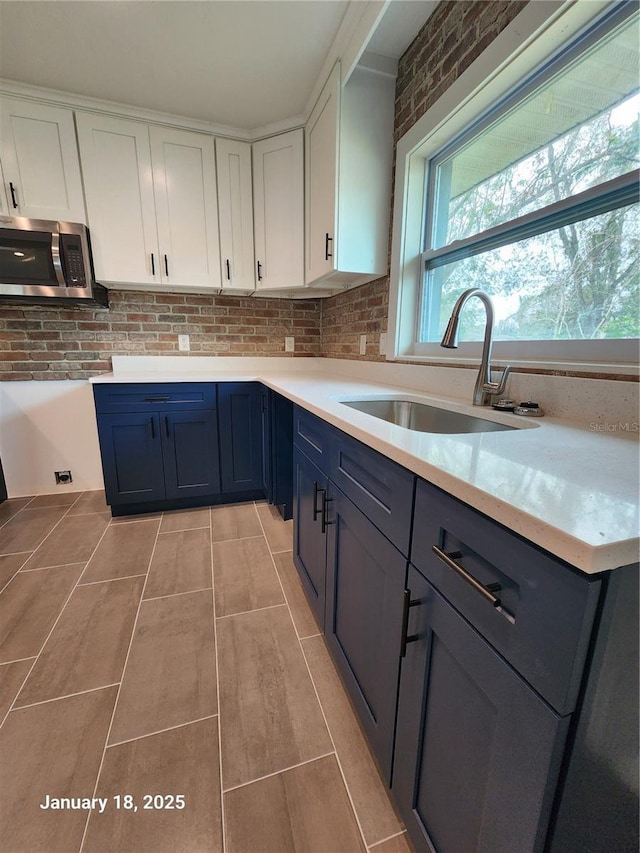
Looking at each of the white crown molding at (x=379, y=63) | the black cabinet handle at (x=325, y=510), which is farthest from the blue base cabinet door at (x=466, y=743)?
the white crown molding at (x=379, y=63)

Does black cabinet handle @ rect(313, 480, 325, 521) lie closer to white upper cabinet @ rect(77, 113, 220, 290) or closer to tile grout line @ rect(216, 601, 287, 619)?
tile grout line @ rect(216, 601, 287, 619)

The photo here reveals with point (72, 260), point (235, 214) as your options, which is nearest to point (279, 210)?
point (235, 214)

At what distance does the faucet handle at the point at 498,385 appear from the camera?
1.14 meters

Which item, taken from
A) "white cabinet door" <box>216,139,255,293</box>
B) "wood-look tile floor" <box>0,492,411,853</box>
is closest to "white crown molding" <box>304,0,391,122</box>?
"white cabinet door" <box>216,139,255,293</box>

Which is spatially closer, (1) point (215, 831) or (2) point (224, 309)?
(1) point (215, 831)

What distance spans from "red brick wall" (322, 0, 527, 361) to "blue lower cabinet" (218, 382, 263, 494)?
0.79 meters

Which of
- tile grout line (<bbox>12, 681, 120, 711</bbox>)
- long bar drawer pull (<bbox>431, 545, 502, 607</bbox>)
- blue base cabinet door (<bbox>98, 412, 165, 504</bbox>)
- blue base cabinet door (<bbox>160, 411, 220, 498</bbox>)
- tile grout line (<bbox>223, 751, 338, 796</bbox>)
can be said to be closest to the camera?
long bar drawer pull (<bbox>431, 545, 502, 607</bbox>)

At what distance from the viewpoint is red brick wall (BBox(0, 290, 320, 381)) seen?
2.46m

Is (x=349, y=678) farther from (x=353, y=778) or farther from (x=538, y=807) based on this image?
(x=538, y=807)

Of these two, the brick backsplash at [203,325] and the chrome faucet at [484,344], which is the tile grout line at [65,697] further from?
the brick backsplash at [203,325]

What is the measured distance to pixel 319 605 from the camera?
1.34 m

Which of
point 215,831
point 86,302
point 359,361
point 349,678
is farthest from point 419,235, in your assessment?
point 215,831

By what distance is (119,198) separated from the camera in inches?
87.2

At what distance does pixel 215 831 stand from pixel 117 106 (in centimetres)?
327
